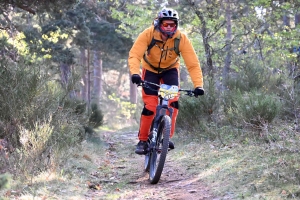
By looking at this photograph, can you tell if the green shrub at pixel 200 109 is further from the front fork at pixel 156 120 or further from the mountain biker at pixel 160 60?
the front fork at pixel 156 120

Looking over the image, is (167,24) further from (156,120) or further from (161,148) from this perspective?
(161,148)

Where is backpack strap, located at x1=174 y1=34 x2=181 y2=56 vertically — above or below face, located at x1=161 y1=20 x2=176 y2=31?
below

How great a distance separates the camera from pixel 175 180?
4715 mm

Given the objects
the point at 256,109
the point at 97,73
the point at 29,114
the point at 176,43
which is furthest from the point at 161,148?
the point at 97,73

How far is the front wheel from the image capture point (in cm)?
430

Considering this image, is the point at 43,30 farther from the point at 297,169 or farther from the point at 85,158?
the point at 297,169

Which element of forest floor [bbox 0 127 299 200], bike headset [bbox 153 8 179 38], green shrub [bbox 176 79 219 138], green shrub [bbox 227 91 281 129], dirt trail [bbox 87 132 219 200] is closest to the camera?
forest floor [bbox 0 127 299 200]

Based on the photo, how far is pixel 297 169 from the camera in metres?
3.42

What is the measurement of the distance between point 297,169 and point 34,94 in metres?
3.75

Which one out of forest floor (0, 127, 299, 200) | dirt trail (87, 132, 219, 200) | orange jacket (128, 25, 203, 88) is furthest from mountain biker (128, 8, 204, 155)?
forest floor (0, 127, 299, 200)

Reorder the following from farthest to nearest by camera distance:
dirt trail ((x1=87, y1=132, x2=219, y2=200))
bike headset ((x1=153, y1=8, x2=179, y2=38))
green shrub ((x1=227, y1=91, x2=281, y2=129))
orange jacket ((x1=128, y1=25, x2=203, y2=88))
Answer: green shrub ((x1=227, y1=91, x2=281, y2=129)) → orange jacket ((x1=128, y1=25, x2=203, y2=88)) → bike headset ((x1=153, y1=8, x2=179, y2=38)) → dirt trail ((x1=87, y1=132, x2=219, y2=200))

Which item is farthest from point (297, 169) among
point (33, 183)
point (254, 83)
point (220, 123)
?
point (254, 83)

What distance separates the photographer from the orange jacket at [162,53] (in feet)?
15.9

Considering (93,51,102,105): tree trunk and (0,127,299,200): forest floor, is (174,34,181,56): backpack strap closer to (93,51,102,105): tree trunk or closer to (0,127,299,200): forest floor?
(0,127,299,200): forest floor
